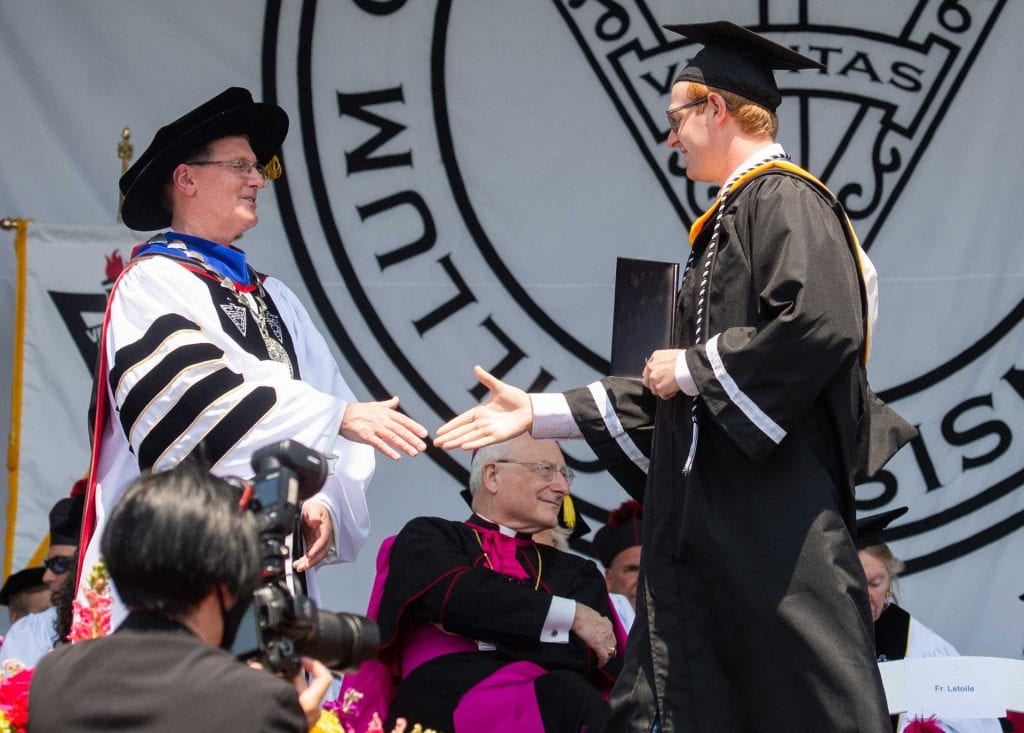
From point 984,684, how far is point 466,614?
1354 mm

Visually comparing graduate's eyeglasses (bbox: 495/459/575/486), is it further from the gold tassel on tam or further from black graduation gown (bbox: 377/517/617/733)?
the gold tassel on tam

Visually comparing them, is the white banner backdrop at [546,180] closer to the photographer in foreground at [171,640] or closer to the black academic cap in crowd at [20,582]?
the black academic cap in crowd at [20,582]

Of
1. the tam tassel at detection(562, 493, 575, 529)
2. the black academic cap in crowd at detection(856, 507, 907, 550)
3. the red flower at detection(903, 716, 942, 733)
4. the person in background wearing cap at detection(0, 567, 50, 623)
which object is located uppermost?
the black academic cap in crowd at detection(856, 507, 907, 550)

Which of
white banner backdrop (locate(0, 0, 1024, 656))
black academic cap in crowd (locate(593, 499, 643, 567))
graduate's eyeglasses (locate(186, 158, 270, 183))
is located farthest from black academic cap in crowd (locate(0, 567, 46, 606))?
graduate's eyeglasses (locate(186, 158, 270, 183))

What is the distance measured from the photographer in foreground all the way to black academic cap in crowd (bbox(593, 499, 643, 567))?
130 inches

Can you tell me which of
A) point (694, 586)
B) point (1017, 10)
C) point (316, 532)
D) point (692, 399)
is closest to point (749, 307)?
point (692, 399)

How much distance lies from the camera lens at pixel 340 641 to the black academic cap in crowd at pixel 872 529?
2837mm

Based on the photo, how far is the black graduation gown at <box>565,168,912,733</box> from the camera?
3.26m

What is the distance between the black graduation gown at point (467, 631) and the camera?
4500 millimetres

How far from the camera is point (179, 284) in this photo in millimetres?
3848

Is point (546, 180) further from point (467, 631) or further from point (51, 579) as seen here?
point (51, 579)

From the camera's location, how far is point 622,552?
19.0 ft

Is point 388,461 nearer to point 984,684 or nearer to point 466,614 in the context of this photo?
point 466,614

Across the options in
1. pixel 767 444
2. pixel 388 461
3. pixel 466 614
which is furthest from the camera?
pixel 388 461
